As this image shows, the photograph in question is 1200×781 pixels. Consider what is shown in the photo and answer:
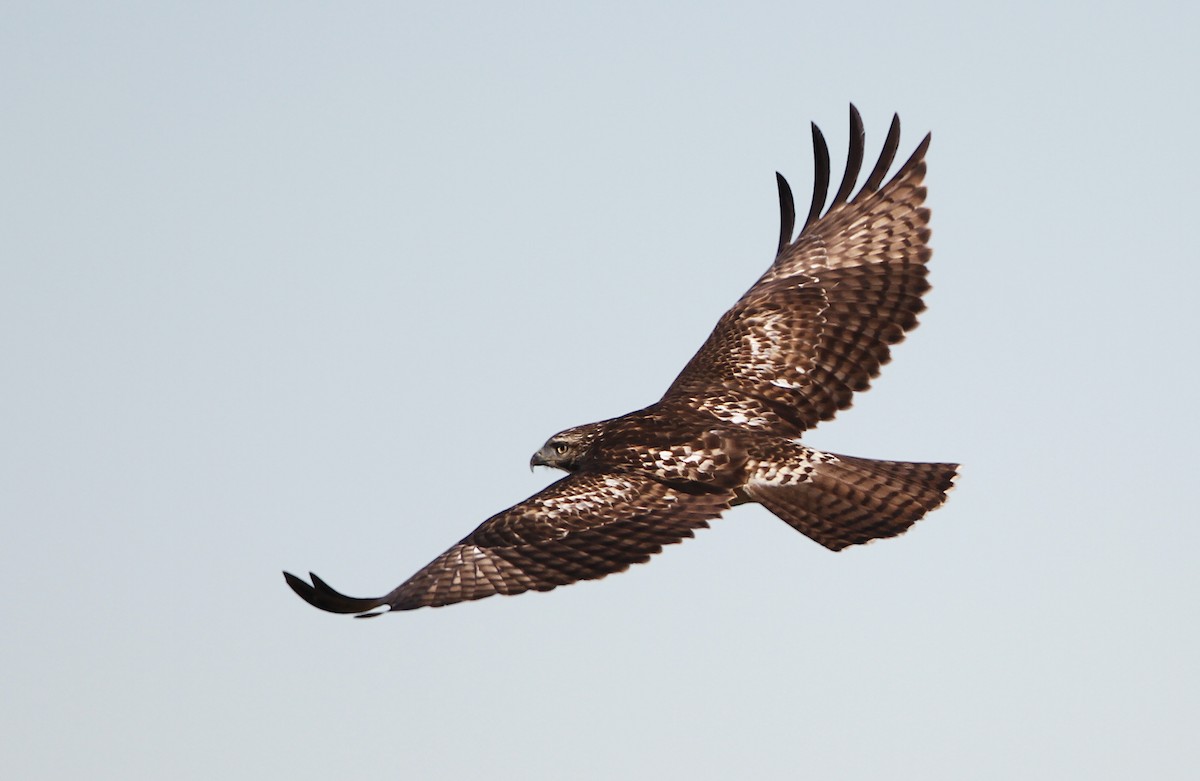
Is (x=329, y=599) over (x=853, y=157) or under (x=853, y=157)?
under

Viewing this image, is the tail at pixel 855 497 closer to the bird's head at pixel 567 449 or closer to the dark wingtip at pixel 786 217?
the bird's head at pixel 567 449

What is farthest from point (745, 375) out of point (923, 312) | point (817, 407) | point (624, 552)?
point (624, 552)

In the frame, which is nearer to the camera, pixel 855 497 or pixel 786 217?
pixel 855 497

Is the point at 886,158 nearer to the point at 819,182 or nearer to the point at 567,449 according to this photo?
the point at 819,182

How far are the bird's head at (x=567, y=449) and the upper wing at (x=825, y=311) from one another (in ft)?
2.37

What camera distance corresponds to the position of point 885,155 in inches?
561

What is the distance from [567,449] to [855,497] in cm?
233

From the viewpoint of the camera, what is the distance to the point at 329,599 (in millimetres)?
11086

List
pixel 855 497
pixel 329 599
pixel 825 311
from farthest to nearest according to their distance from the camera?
pixel 825 311, pixel 855 497, pixel 329 599

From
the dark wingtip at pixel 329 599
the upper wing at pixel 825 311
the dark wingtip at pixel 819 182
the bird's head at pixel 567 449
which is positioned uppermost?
the dark wingtip at pixel 819 182

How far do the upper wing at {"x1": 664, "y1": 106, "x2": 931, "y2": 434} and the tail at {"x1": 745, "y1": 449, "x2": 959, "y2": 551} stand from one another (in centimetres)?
81

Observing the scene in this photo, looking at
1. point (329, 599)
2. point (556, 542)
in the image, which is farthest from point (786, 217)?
point (329, 599)

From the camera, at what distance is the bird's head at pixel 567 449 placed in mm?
13125

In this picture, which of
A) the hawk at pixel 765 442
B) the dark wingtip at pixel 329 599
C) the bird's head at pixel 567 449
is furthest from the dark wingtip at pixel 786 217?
the dark wingtip at pixel 329 599
